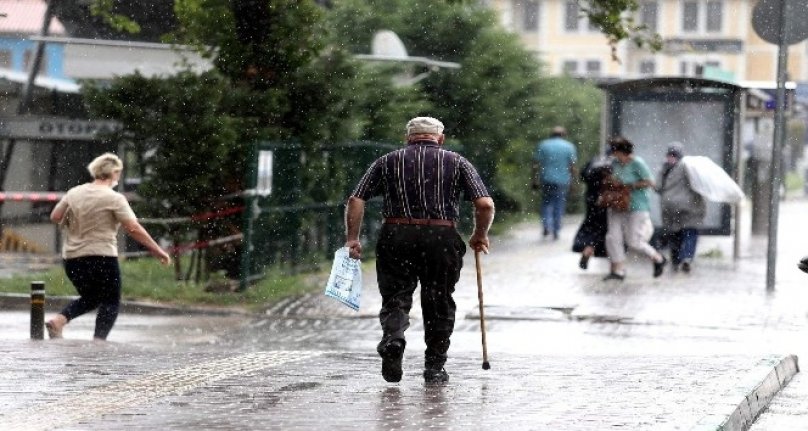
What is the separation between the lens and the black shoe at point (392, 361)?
10.3 metres

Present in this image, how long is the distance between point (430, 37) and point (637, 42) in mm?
11533

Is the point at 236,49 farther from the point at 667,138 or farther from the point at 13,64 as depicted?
the point at 13,64

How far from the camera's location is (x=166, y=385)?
404 inches

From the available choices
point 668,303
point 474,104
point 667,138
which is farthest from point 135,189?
point 474,104

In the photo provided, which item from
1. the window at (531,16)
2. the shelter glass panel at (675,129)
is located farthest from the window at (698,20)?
the shelter glass panel at (675,129)

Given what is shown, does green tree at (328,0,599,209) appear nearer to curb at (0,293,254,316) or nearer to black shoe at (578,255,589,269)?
black shoe at (578,255,589,269)

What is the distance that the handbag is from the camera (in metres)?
20.2

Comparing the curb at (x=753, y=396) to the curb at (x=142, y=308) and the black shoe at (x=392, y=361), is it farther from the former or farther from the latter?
the curb at (x=142, y=308)

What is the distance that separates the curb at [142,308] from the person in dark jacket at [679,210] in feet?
20.4

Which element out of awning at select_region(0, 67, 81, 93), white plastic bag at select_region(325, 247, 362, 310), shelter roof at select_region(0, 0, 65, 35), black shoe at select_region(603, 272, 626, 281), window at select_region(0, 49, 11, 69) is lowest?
black shoe at select_region(603, 272, 626, 281)

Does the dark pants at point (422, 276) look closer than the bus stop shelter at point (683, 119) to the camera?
Yes

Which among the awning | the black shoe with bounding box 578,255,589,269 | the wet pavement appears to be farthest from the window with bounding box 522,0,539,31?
the wet pavement

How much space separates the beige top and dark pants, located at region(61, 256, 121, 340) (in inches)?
2.6

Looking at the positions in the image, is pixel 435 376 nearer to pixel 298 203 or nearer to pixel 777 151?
pixel 777 151
